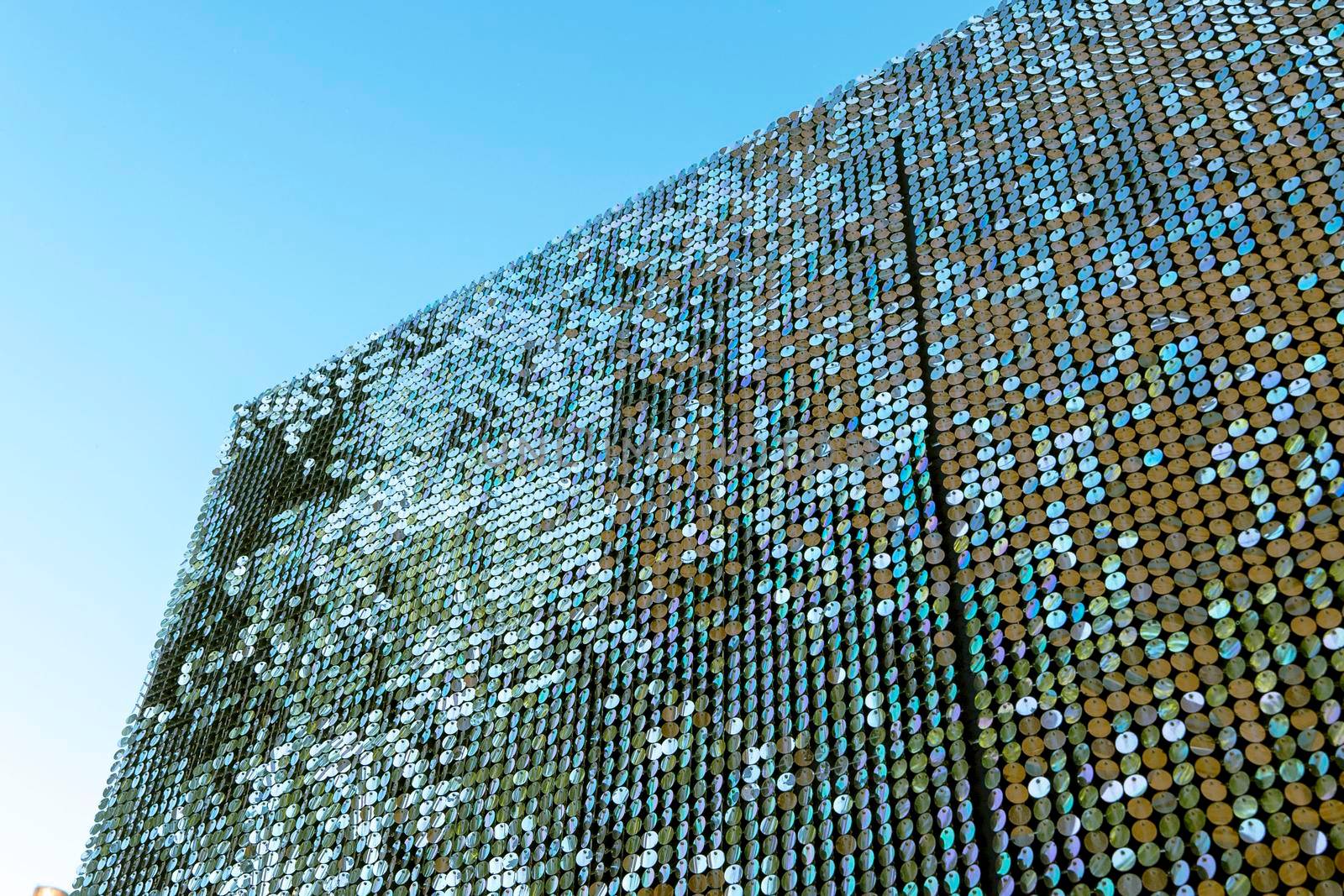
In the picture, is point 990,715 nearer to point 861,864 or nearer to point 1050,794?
point 1050,794

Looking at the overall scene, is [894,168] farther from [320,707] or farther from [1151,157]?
[320,707]

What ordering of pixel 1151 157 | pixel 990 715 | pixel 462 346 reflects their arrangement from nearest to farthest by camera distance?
1. pixel 990 715
2. pixel 1151 157
3. pixel 462 346

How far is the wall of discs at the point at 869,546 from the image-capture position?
4.08m

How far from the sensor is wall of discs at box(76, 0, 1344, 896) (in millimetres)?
4078

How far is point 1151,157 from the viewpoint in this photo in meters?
5.57

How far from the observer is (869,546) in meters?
5.29

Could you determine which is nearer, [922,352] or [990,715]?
[990,715]

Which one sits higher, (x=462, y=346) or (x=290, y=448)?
(x=290, y=448)

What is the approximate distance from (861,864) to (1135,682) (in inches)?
50.9

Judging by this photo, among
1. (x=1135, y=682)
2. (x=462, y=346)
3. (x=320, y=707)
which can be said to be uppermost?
(x=462, y=346)

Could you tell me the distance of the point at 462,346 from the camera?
881 cm

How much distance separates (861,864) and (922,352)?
2.63 meters

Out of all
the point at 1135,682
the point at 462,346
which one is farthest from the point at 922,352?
the point at 462,346

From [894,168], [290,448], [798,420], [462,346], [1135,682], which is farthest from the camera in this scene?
[290,448]
